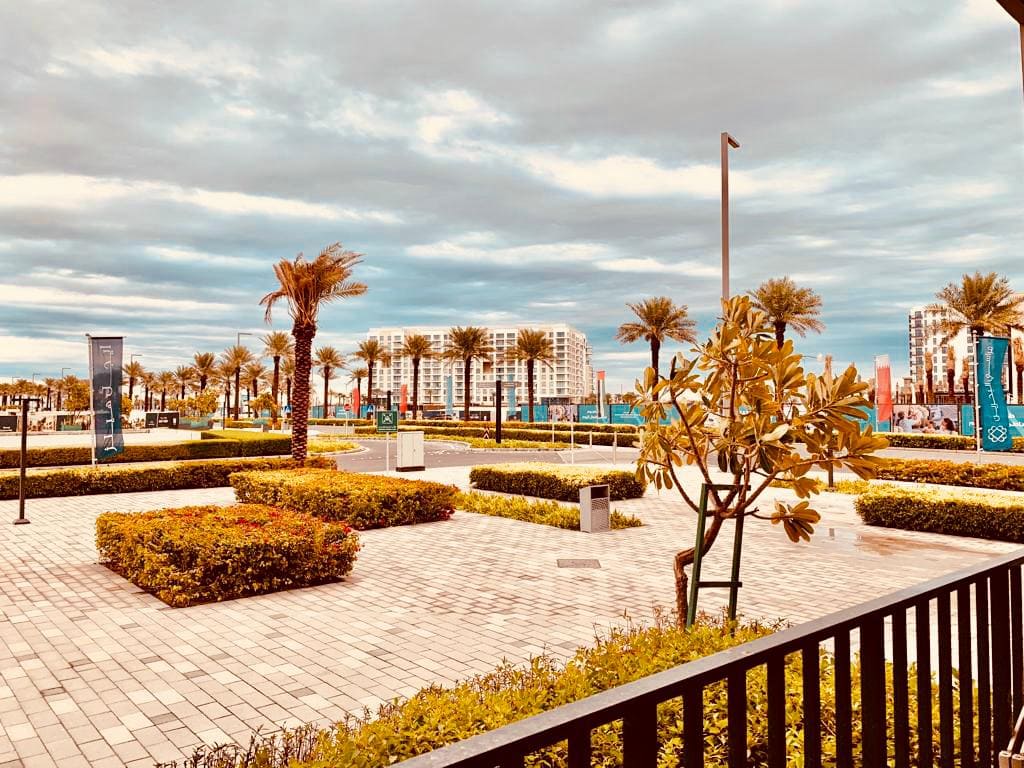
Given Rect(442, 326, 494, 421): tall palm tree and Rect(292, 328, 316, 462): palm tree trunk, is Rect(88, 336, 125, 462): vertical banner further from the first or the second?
Rect(442, 326, 494, 421): tall palm tree

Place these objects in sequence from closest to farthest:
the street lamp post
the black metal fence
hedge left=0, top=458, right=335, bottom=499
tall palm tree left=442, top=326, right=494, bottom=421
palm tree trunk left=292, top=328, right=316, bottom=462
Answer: the black metal fence → the street lamp post → hedge left=0, top=458, right=335, bottom=499 → palm tree trunk left=292, top=328, right=316, bottom=462 → tall palm tree left=442, top=326, right=494, bottom=421

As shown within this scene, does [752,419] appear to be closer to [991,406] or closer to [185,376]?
[991,406]

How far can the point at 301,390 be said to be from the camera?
73.7 feet

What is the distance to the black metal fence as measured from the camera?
1.13 metres

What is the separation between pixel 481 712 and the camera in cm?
347

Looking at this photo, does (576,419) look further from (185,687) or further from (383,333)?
(383,333)

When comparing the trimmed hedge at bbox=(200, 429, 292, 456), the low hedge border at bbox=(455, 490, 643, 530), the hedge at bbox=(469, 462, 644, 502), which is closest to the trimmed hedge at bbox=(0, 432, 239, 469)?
the trimmed hedge at bbox=(200, 429, 292, 456)

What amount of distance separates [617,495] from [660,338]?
2836cm

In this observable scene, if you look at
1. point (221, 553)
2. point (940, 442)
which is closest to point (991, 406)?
point (221, 553)

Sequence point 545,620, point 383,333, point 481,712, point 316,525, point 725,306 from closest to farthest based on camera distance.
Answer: point 481,712
point 725,306
point 545,620
point 316,525
point 383,333

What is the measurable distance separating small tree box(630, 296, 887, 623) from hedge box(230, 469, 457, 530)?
841 cm

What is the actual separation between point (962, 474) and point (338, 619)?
16223 millimetres

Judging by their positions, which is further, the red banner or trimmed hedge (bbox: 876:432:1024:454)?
trimmed hedge (bbox: 876:432:1024:454)

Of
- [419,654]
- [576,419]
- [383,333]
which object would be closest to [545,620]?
[419,654]
